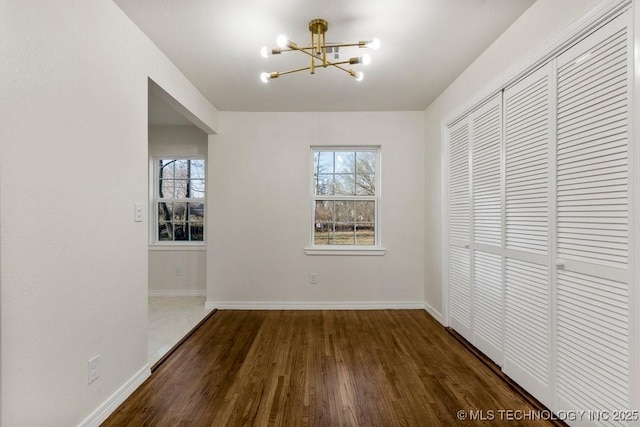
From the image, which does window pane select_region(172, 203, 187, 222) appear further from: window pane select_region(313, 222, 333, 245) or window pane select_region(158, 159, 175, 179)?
window pane select_region(313, 222, 333, 245)

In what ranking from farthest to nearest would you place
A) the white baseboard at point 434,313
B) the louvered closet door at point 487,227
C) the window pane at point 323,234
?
the window pane at point 323,234
the white baseboard at point 434,313
the louvered closet door at point 487,227

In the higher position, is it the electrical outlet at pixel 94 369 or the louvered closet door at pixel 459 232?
the louvered closet door at pixel 459 232

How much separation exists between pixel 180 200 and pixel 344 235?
248cm

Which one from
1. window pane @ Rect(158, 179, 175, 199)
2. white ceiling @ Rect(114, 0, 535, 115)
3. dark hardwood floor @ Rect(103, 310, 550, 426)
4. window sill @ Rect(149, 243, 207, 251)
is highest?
white ceiling @ Rect(114, 0, 535, 115)

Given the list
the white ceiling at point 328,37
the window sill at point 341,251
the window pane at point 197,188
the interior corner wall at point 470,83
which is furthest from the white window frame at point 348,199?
the window pane at point 197,188

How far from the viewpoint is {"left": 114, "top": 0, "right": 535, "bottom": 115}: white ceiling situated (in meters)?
1.92

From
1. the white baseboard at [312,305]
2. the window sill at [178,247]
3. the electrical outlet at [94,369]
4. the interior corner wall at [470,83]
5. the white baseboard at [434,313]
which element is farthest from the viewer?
the window sill at [178,247]

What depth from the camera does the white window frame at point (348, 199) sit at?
12.6ft

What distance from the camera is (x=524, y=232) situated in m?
2.02

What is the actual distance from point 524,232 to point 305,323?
2244mm

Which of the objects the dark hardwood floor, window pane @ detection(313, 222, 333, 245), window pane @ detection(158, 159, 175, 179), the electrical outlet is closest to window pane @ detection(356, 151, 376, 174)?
window pane @ detection(313, 222, 333, 245)

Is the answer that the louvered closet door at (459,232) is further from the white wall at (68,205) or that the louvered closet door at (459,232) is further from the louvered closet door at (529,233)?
the white wall at (68,205)

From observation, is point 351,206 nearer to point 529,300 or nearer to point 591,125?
point 529,300

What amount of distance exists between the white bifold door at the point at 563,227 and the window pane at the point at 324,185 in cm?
183
